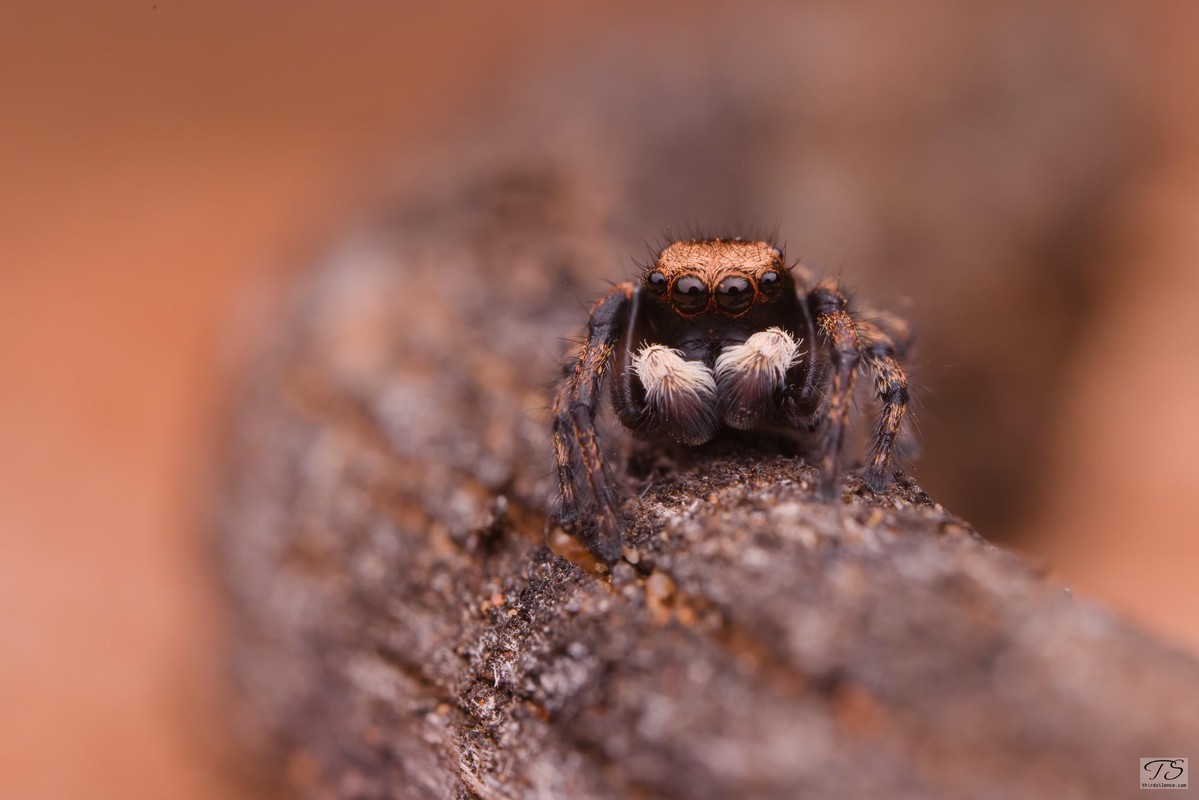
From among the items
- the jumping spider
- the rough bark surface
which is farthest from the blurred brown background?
the jumping spider

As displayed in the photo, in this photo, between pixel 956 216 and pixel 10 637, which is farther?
pixel 956 216

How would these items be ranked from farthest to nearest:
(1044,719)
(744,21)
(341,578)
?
(744,21)
(341,578)
(1044,719)

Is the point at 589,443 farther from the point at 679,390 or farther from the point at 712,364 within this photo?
the point at 712,364

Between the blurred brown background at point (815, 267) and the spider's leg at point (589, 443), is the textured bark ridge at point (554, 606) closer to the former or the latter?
the spider's leg at point (589, 443)

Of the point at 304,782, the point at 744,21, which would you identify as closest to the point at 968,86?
the point at 744,21

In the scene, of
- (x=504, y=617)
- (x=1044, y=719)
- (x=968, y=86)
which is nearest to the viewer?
(x=1044, y=719)

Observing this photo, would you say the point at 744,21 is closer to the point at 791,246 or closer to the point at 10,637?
the point at 791,246

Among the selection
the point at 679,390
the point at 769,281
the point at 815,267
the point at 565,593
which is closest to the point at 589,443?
the point at 679,390

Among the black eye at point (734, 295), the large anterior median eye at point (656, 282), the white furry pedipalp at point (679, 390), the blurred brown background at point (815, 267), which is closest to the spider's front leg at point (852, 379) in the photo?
the black eye at point (734, 295)
